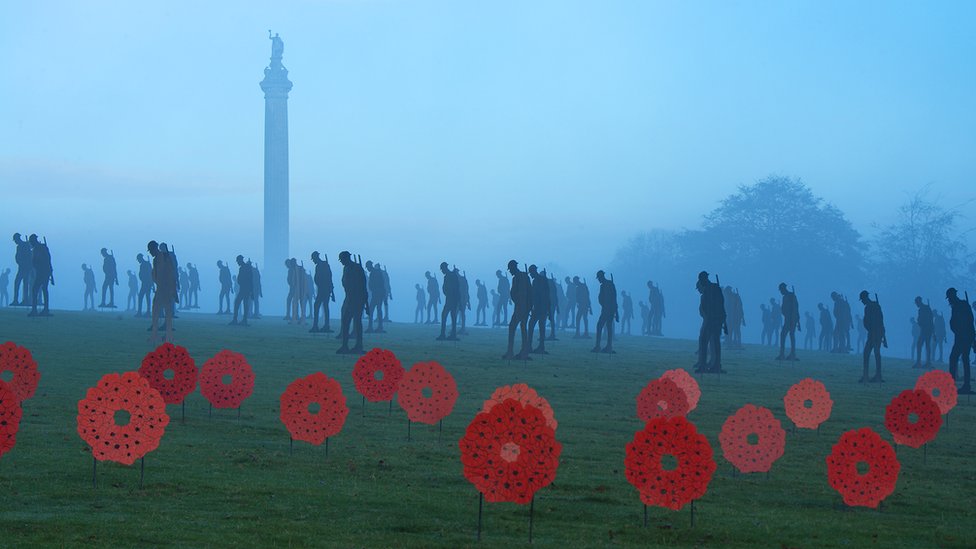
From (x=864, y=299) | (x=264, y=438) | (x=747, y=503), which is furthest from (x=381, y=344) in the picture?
(x=747, y=503)

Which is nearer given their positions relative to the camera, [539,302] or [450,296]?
[539,302]

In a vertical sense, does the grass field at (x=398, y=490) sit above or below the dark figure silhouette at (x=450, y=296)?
below

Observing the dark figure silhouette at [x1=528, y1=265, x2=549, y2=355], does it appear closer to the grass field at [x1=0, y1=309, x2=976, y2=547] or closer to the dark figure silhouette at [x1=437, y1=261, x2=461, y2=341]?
the dark figure silhouette at [x1=437, y1=261, x2=461, y2=341]

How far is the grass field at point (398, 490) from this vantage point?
1076cm

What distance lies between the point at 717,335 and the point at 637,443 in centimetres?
2021

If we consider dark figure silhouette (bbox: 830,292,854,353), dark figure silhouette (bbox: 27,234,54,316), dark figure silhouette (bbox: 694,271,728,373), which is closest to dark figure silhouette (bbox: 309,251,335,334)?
dark figure silhouette (bbox: 27,234,54,316)

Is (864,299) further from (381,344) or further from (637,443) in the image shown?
(637,443)

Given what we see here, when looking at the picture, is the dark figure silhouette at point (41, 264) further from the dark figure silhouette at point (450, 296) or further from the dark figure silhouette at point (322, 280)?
the dark figure silhouette at point (450, 296)

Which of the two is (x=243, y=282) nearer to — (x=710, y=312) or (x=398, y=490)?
(x=710, y=312)

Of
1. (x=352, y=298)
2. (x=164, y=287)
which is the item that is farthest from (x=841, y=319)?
(x=164, y=287)

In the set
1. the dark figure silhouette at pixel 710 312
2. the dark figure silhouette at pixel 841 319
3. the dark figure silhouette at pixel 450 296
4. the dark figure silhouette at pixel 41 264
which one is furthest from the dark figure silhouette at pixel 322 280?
the dark figure silhouette at pixel 841 319

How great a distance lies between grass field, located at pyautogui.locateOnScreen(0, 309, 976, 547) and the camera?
10759mm

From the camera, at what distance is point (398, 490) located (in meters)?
13.0

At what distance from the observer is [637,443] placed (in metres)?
11.3
